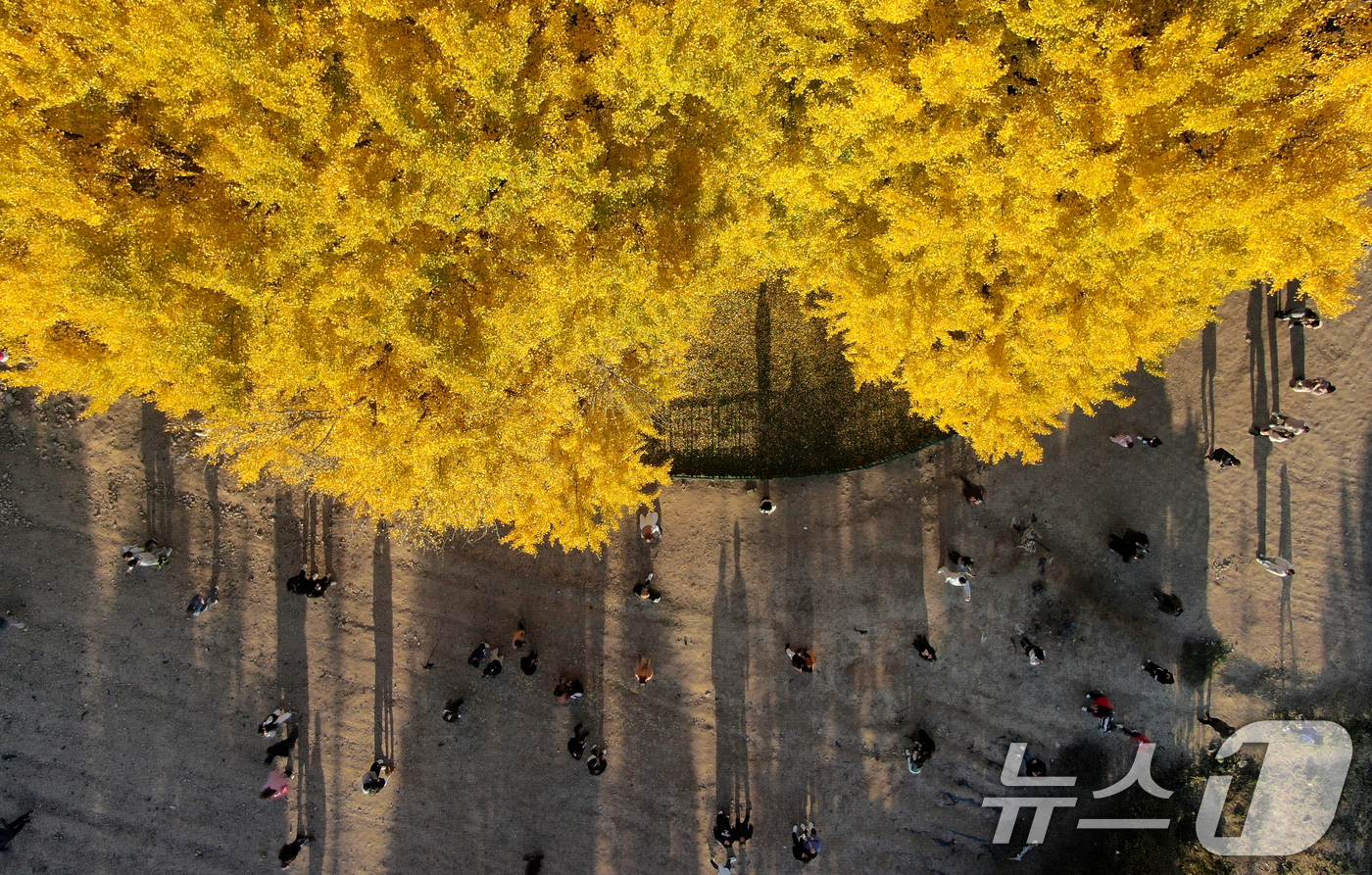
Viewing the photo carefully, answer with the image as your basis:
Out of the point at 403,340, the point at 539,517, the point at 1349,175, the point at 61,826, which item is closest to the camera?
the point at 1349,175

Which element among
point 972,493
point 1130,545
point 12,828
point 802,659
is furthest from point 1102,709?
point 12,828

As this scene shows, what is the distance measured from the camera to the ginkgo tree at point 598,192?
412 inches

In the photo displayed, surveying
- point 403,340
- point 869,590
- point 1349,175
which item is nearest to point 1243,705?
point 869,590

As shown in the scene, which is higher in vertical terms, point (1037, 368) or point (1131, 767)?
point (1037, 368)

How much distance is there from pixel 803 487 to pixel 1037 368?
6981 mm

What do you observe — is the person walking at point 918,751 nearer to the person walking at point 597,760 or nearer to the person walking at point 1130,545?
the person walking at point 1130,545

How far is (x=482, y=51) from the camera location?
1059 centimetres

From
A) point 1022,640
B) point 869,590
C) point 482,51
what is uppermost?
point 482,51

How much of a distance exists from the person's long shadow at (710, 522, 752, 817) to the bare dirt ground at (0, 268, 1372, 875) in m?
0.06

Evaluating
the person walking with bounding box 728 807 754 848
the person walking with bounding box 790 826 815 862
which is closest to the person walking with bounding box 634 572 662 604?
the person walking with bounding box 728 807 754 848

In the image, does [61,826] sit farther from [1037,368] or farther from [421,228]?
[1037,368]

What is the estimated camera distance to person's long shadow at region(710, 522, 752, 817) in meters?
18.0

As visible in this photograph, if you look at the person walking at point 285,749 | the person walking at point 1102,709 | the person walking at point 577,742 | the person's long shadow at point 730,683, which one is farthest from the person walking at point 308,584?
the person walking at point 1102,709

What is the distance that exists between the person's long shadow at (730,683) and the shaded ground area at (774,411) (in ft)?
8.16
